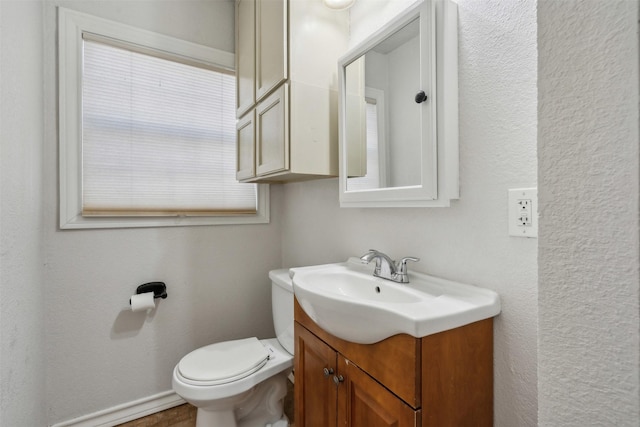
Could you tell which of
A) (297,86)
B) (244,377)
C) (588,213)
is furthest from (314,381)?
(297,86)

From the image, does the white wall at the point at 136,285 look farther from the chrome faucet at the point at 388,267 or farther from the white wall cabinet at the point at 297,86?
the chrome faucet at the point at 388,267

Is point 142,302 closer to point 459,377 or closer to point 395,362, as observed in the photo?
point 395,362

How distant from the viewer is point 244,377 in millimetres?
1249

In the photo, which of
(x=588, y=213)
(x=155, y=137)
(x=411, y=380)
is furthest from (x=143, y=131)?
(x=588, y=213)

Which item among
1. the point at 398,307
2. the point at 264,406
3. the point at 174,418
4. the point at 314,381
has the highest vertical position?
the point at 398,307

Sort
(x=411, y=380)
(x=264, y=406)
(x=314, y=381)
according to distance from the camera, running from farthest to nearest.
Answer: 1. (x=264, y=406)
2. (x=314, y=381)
3. (x=411, y=380)

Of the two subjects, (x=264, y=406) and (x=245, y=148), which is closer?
(x=264, y=406)

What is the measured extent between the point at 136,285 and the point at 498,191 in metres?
1.73

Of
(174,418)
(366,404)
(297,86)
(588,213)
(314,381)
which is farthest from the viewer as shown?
(174,418)

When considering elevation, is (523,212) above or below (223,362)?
above

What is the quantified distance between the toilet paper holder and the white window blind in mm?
379

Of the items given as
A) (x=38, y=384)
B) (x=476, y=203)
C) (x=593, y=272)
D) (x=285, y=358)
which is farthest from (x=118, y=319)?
(x=593, y=272)

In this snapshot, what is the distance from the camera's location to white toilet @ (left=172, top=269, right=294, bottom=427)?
120 cm

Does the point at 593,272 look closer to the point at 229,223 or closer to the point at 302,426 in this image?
the point at 302,426
